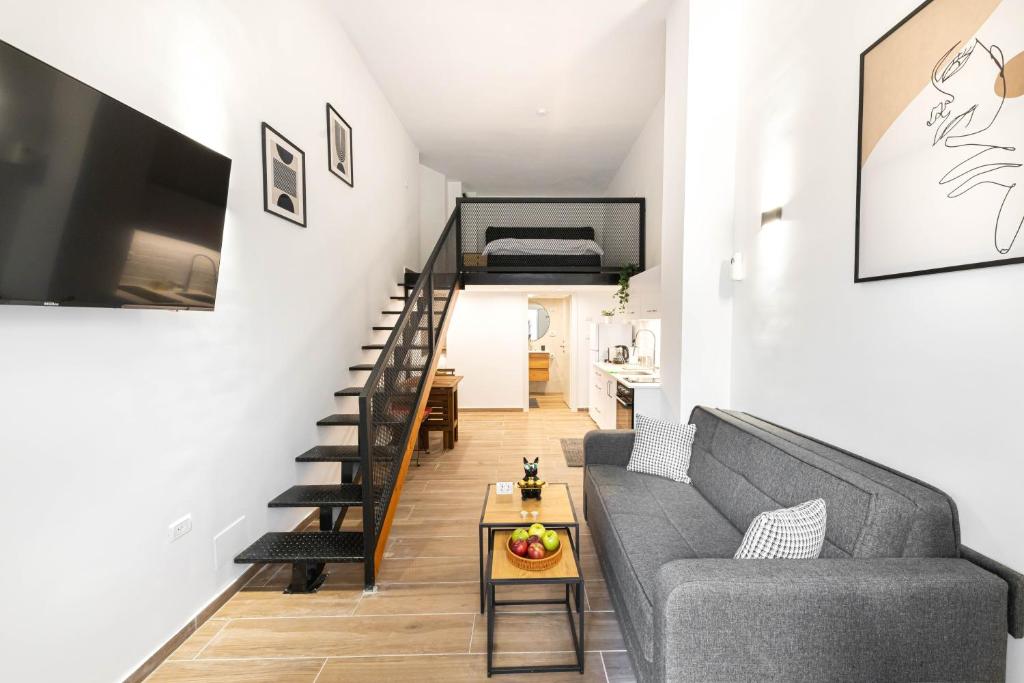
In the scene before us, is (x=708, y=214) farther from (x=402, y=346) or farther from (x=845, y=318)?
(x=402, y=346)

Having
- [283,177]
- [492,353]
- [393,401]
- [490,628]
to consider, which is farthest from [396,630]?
[492,353]

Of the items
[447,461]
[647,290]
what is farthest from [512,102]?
[447,461]

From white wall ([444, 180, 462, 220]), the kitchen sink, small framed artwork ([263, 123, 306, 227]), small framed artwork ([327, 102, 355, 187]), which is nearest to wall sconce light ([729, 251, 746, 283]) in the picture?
the kitchen sink

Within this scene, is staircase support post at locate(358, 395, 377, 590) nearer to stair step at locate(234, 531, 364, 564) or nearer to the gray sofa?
stair step at locate(234, 531, 364, 564)

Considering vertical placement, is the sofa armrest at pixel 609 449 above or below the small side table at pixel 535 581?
above

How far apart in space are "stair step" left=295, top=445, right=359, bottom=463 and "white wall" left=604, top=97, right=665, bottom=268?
3.43 m

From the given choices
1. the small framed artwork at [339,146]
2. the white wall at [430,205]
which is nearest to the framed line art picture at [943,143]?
the small framed artwork at [339,146]

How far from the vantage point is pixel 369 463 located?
2.57 metres

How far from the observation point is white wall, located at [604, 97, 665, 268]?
509 centimetres

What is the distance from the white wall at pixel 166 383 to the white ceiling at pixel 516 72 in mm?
742

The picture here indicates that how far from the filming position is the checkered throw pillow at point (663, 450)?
2936mm

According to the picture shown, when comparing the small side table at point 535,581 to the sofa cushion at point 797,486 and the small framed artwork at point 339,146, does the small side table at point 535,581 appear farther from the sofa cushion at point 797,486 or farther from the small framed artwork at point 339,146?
the small framed artwork at point 339,146

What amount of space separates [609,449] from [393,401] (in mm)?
1586

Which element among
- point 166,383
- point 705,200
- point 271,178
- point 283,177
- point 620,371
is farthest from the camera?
point 620,371
